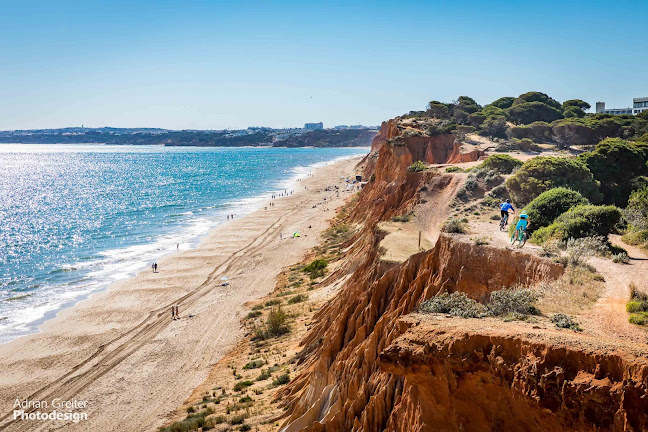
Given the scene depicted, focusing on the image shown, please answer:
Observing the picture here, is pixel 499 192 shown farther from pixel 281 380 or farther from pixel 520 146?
pixel 520 146

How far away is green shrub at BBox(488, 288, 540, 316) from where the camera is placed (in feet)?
40.8

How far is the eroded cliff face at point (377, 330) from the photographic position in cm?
1561

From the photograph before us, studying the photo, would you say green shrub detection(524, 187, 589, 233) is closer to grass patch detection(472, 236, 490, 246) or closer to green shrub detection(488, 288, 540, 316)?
grass patch detection(472, 236, 490, 246)

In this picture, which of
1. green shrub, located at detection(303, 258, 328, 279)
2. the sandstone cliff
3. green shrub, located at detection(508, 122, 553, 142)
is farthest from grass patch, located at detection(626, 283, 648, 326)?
green shrub, located at detection(508, 122, 553, 142)

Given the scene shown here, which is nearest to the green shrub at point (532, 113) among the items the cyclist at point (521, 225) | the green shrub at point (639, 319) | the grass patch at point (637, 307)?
the cyclist at point (521, 225)

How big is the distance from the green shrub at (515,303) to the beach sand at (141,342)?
16813 millimetres

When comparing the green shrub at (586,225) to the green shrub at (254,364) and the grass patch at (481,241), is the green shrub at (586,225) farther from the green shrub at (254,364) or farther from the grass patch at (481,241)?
the green shrub at (254,364)

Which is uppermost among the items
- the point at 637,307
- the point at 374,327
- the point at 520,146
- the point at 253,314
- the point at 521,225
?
the point at 520,146

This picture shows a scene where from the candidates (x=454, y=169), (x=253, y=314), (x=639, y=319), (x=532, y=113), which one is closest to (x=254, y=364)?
(x=253, y=314)

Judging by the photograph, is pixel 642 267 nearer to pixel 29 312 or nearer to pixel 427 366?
pixel 427 366

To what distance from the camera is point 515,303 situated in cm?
1262

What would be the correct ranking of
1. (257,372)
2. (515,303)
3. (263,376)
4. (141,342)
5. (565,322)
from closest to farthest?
1. (565,322)
2. (515,303)
3. (263,376)
4. (257,372)
5. (141,342)

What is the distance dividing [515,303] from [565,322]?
148cm

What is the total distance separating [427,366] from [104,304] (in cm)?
3490
